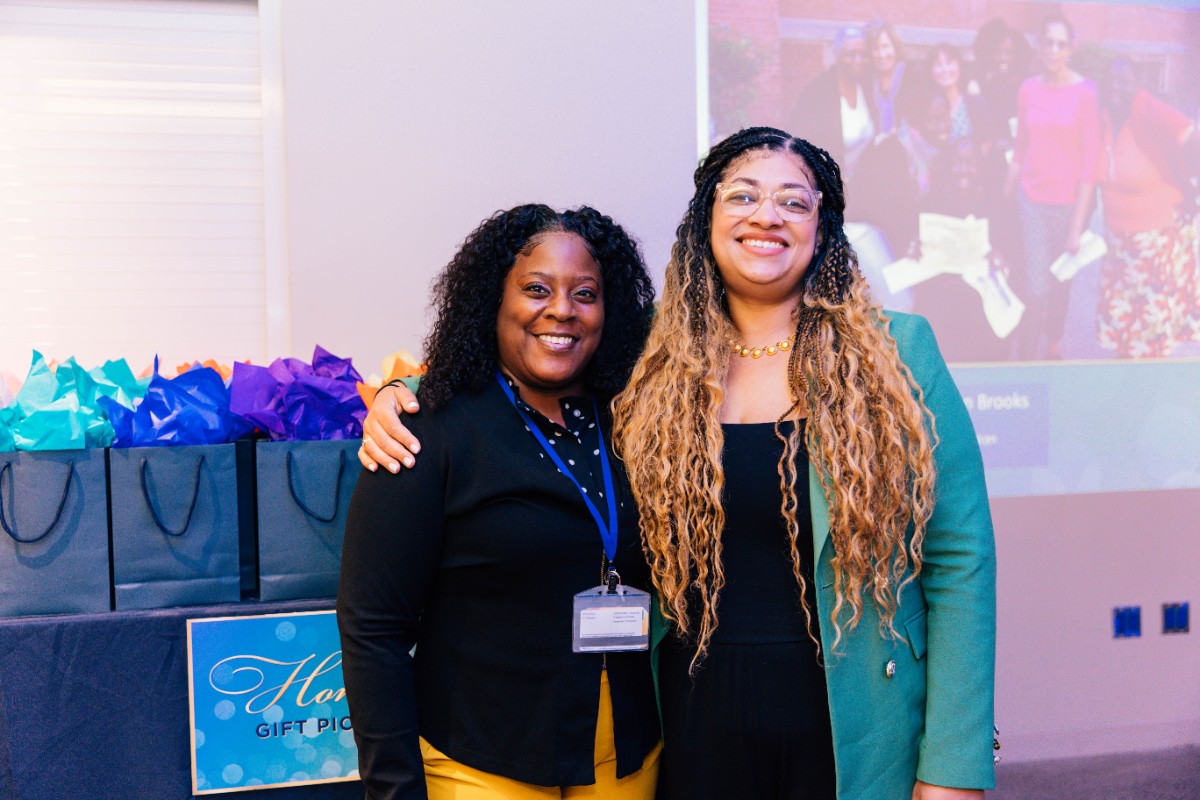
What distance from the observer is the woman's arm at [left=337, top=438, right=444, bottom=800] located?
1.40 meters

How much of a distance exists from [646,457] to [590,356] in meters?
0.21

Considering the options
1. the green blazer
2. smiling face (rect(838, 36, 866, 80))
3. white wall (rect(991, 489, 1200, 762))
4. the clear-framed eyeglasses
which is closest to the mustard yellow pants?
the green blazer

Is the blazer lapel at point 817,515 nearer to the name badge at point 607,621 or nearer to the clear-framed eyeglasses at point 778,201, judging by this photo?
the name badge at point 607,621

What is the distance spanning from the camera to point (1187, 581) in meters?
3.15

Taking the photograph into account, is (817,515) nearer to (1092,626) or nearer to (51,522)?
(51,522)

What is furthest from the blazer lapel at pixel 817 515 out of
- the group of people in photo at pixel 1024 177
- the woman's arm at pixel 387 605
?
the group of people in photo at pixel 1024 177

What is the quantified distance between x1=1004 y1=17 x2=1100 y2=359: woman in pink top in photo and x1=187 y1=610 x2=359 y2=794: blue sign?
7.87 feet

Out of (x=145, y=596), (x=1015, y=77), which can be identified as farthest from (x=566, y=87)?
(x=145, y=596)

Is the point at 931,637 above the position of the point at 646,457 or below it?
below

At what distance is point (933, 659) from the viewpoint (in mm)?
1406

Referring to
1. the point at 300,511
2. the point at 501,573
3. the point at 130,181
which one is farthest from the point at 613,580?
the point at 130,181

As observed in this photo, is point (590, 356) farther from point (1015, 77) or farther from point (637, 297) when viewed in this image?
point (1015, 77)

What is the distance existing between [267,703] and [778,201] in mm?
1380

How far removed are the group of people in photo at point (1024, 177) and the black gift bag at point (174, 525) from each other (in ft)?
6.61
